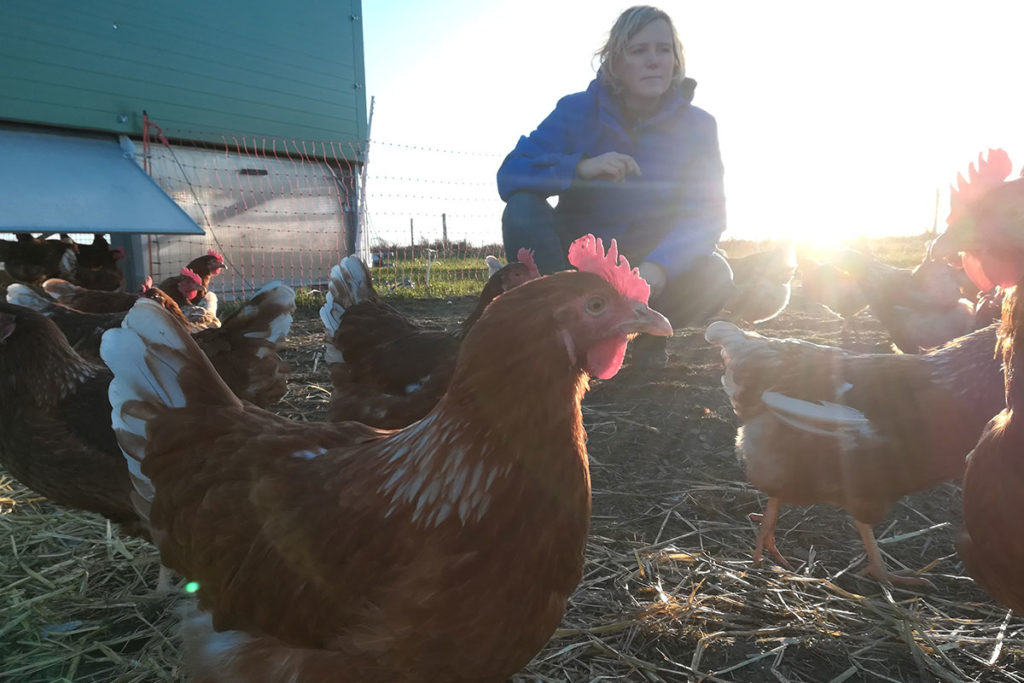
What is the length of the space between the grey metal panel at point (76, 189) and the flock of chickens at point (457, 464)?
5.75m

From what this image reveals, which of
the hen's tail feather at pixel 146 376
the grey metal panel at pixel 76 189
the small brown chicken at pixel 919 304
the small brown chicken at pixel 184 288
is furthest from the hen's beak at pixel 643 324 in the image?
the grey metal panel at pixel 76 189

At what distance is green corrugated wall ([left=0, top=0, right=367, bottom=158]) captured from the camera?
25.5 feet

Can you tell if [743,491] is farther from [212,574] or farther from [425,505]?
[212,574]

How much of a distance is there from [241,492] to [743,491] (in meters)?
2.45

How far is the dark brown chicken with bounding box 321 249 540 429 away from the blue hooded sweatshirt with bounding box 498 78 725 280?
103cm

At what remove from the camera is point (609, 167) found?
392cm

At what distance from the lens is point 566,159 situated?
4129 millimetres

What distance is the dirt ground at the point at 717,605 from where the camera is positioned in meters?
1.87

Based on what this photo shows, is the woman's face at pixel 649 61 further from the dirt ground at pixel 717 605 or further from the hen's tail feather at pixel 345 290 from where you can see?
the dirt ground at pixel 717 605

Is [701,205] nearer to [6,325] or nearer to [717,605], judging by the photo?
[717,605]

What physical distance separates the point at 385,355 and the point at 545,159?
1960mm

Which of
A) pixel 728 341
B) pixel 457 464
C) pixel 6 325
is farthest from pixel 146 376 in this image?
pixel 728 341

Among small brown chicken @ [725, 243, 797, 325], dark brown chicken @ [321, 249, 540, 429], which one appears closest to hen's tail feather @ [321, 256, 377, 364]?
dark brown chicken @ [321, 249, 540, 429]

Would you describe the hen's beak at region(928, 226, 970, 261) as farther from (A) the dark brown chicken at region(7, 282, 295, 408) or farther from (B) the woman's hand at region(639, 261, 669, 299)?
(A) the dark brown chicken at region(7, 282, 295, 408)
